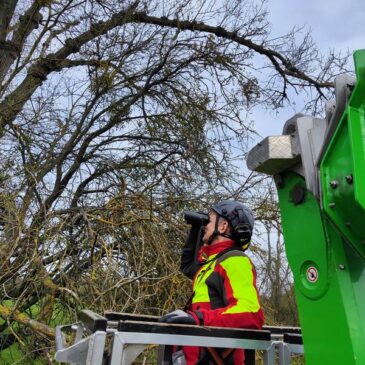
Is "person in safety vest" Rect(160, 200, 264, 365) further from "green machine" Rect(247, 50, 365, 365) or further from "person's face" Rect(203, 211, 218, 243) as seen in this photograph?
"green machine" Rect(247, 50, 365, 365)

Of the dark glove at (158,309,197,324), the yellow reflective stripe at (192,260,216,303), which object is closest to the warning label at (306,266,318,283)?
the dark glove at (158,309,197,324)

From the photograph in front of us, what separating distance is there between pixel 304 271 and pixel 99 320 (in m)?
0.68

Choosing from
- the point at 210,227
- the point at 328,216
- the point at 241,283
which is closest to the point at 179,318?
the point at 241,283

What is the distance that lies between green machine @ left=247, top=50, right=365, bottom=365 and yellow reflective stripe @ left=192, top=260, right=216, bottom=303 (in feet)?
2.33

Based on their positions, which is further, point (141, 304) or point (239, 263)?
point (141, 304)

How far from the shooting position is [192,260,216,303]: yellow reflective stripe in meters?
2.23

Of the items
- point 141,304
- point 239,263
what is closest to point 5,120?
point 141,304

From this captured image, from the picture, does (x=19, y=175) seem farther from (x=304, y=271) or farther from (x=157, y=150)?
(x=304, y=271)

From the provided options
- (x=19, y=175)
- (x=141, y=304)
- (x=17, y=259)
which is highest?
(x=19, y=175)

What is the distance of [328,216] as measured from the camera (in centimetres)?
144

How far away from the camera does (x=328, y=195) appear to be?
143cm

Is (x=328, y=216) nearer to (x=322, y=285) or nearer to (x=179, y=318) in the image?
(x=322, y=285)

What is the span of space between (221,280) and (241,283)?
0.12 meters

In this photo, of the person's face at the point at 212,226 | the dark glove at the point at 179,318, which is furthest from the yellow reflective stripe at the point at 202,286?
the dark glove at the point at 179,318
